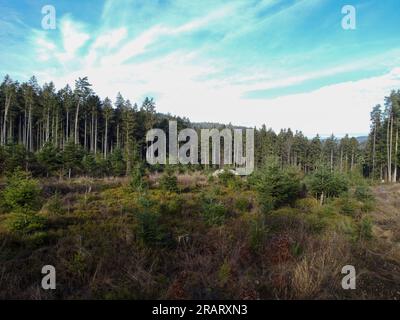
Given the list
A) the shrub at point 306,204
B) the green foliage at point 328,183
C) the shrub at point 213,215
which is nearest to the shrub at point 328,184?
the green foliage at point 328,183

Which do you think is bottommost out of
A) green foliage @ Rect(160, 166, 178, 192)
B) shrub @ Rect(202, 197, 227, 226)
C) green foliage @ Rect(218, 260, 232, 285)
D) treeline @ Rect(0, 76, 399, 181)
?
green foliage @ Rect(218, 260, 232, 285)

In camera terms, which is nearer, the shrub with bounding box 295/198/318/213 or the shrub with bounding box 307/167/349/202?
the shrub with bounding box 295/198/318/213

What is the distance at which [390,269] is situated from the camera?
578 centimetres

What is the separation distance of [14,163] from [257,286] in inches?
912

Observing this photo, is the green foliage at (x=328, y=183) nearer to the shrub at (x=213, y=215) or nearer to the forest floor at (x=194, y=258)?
the forest floor at (x=194, y=258)

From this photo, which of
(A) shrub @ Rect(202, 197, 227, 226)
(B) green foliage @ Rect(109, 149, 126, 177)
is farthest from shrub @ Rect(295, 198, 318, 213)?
(B) green foliage @ Rect(109, 149, 126, 177)

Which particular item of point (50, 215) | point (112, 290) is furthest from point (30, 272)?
point (50, 215)

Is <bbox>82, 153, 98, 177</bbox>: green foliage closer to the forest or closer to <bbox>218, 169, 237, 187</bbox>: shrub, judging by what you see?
the forest

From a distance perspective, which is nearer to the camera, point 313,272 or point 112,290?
point 112,290

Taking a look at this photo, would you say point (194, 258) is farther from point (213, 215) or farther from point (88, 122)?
point (88, 122)

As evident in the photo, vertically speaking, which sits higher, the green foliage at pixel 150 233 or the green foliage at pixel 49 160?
the green foliage at pixel 49 160

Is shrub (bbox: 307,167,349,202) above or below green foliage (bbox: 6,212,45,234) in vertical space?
above

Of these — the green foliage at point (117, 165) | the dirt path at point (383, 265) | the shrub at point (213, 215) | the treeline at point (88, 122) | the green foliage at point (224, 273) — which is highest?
the treeline at point (88, 122)
